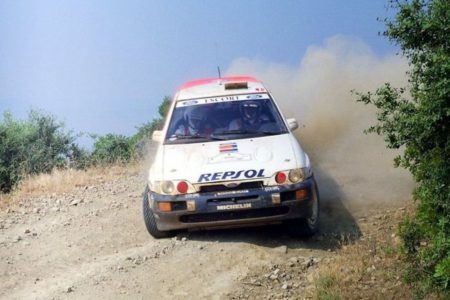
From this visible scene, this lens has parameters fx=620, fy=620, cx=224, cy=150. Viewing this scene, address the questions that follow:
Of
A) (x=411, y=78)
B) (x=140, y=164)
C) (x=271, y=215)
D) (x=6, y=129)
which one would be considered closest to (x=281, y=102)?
(x=140, y=164)

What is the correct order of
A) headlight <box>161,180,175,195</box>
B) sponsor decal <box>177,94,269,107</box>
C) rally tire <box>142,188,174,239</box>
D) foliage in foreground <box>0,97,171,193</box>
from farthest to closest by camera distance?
foliage in foreground <box>0,97,171,193</box>, sponsor decal <box>177,94,269,107</box>, rally tire <box>142,188,174,239</box>, headlight <box>161,180,175,195</box>

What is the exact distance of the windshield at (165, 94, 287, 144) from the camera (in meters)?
8.09

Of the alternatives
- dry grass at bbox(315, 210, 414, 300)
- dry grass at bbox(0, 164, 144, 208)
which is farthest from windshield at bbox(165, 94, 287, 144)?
dry grass at bbox(0, 164, 144, 208)

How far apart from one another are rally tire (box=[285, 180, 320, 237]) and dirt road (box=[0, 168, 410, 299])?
13cm

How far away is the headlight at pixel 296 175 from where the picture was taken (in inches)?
282

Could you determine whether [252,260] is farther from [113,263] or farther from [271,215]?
[113,263]

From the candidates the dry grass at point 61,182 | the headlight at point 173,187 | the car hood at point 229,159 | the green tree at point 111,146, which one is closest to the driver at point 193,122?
the car hood at point 229,159

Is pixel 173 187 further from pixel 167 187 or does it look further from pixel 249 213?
pixel 249 213

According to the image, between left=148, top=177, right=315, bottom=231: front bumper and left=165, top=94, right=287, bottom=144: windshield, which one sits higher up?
left=165, top=94, right=287, bottom=144: windshield

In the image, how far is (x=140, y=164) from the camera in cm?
1463

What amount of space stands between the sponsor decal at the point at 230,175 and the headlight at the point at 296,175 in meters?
0.34

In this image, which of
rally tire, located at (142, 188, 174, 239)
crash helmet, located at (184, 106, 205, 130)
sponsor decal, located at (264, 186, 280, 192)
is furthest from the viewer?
crash helmet, located at (184, 106, 205, 130)

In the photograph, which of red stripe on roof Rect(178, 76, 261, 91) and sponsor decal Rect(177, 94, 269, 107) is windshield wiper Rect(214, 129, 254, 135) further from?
Result: red stripe on roof Rect(178, 76, 261, 91)

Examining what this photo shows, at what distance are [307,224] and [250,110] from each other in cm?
191
